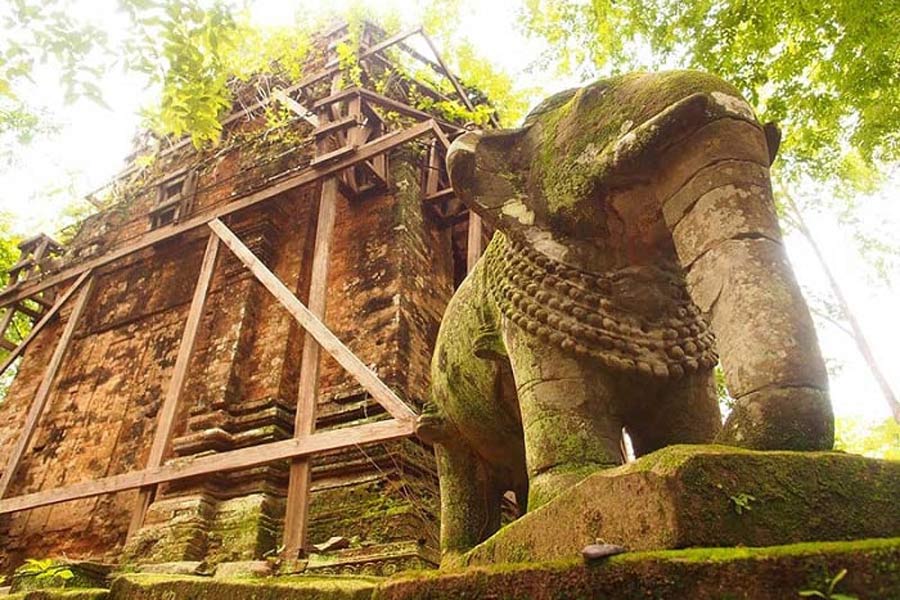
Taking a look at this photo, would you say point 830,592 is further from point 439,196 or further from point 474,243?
point 439,196

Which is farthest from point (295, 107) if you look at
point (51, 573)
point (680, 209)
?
point (680, 209)

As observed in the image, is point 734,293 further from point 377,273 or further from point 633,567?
point 377,273

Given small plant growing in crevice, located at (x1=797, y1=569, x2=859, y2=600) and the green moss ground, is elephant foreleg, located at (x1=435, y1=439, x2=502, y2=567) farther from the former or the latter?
small plant growing in crevice, located at (x1=797, y1=569, x2=859, y2=600)

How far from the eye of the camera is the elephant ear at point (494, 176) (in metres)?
2.18

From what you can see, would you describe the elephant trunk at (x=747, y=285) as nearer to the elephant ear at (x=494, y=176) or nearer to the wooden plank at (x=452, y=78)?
the elephant ear at (x=494, y=176)

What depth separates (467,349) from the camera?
2.39 metres

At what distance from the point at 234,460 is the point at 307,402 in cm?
73

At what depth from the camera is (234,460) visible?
198 inches

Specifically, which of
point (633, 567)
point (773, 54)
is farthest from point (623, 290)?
point (773, 54)

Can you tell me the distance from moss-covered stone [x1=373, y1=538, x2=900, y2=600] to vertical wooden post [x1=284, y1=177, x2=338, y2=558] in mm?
3593

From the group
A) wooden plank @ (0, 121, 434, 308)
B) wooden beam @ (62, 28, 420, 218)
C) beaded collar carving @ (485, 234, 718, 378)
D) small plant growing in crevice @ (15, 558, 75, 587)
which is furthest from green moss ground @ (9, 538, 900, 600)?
wooden beam @ (62, 28, 420, 218)

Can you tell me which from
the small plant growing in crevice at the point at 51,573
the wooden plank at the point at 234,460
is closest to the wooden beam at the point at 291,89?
the wooden plank at the point at 234,460

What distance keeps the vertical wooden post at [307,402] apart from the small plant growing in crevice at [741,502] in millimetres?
3815

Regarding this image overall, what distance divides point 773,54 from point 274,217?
18.5 feet
